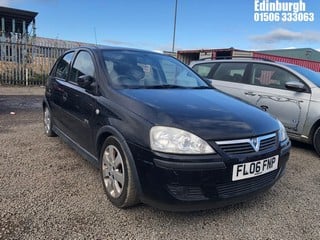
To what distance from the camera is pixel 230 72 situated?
6539mm

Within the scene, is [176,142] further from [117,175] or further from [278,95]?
[278,95]

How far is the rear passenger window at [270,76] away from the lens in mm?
5629

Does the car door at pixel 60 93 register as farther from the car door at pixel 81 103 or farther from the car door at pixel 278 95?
the car door at pixel 278 95

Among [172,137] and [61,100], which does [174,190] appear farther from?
[61,100]

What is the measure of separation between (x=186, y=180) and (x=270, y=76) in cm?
405

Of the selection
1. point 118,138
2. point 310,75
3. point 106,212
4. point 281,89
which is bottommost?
point 106,212

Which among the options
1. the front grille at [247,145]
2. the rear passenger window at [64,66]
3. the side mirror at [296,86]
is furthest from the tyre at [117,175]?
the side mirror at [296,86]

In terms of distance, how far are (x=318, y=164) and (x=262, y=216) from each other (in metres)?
2.20

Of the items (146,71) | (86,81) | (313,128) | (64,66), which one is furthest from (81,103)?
(313,128)

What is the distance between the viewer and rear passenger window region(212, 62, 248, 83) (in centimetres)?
634

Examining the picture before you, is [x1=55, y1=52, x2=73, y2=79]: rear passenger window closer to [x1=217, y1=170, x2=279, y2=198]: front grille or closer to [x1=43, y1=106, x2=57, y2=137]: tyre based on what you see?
[x1=43, y1=106, x2=57, y2=137]: tyre

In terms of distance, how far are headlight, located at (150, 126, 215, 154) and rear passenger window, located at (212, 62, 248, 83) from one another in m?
4.02

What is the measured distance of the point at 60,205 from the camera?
3.04 m

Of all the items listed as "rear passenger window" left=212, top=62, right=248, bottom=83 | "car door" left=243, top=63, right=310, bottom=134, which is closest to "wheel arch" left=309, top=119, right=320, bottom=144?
"car door" left=243, top=63, right=310, bottom=134
